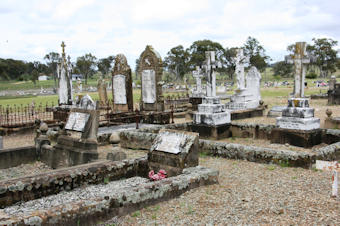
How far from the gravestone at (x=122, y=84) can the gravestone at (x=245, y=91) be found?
236 inches

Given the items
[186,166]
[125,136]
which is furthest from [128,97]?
[186,166]

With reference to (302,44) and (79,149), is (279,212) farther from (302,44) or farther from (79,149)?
(302,44)

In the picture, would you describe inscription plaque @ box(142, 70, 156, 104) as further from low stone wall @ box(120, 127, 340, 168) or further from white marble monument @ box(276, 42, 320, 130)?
white marble monument @ box(276, 42, 320, 130)

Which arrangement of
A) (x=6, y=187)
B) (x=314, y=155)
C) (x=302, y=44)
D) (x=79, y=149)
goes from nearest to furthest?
(x=6, y=187) < (x=314, y=155) < (x=79, y=149) < (x=302, y=44)

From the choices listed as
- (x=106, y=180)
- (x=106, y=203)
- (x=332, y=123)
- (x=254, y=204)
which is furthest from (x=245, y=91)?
(x=106, y=203)

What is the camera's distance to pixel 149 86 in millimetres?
15133

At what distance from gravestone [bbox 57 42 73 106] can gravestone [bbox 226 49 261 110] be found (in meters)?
8.87

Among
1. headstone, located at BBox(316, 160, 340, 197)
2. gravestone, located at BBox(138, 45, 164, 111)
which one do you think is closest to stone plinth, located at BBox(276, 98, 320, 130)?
headstone, located at BBox(316, 160, 340, 197)

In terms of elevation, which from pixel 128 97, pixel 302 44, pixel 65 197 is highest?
pixel 302 44

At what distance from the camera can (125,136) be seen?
993 cm

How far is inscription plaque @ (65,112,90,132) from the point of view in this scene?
8.11m

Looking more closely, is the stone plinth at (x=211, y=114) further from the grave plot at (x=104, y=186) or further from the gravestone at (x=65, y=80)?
the gravestone at (x=65, y=80)

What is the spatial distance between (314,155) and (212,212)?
3.21 meters

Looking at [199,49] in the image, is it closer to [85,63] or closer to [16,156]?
[85,63]
